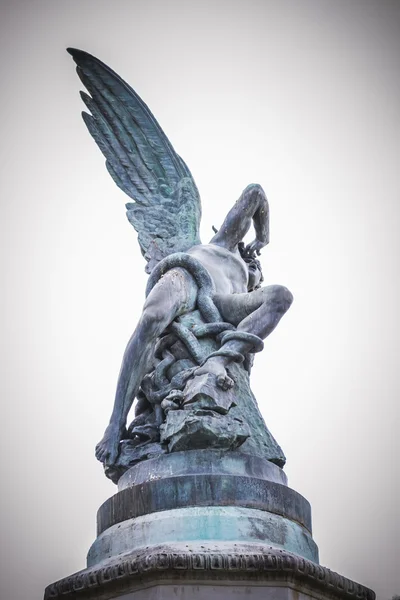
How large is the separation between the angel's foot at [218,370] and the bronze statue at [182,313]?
0.01 meters

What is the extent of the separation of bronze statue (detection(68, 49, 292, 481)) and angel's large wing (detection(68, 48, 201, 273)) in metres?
0.01

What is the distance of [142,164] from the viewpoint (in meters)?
11.0

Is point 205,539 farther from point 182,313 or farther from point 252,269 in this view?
point 252,269

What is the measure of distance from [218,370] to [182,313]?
34.9 inches

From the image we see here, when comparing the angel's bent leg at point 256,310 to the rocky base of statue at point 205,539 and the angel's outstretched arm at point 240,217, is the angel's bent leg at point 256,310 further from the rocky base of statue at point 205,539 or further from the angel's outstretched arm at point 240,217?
the rocky base of statue at point 205,539

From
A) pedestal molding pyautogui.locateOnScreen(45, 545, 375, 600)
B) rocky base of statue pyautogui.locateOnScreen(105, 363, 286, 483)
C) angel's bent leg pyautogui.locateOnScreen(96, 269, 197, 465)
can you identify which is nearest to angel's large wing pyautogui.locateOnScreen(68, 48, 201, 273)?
angel's bent leg pyautogui.locateOnScreen(96, 269, 197, 465)

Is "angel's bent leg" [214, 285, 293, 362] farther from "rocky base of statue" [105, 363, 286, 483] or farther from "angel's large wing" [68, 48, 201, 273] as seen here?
"angel's large wing" [68, 48, 201, 273]

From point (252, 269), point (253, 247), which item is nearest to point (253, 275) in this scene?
point (252, 269)

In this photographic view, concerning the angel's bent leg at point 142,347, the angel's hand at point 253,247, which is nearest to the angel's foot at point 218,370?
the angel's bent leg at point 142,347

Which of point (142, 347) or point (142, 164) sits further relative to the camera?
point (142, 164)

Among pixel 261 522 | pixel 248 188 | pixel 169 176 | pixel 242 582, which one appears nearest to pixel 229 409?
pixel 261 522

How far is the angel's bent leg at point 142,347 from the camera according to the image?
855 cm

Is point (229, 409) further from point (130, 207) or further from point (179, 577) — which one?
point (130, 207)

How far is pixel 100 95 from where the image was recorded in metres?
11.3
